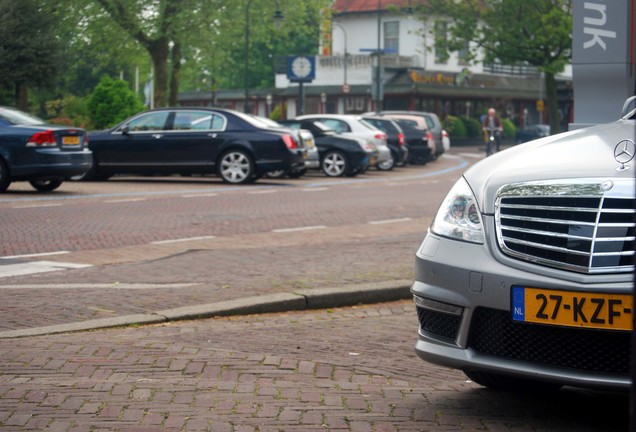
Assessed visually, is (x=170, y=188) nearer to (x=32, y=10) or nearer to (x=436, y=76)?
(x=32, y=10)

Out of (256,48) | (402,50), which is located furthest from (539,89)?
(256,48)

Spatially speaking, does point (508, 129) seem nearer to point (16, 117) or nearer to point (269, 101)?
point (269, 101)

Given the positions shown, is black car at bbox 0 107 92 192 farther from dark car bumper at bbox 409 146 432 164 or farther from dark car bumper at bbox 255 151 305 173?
dark car bumper at bbox 409 146 432 164

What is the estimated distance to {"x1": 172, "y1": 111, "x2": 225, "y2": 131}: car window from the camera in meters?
23.4

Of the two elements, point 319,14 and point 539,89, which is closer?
point 319,14

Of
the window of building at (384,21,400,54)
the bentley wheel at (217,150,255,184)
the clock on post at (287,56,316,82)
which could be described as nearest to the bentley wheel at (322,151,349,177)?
the bentley wheel at (217,150,255,184)

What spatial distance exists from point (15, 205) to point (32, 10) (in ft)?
47.9

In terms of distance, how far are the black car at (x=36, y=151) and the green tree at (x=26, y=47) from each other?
9845 millimetres

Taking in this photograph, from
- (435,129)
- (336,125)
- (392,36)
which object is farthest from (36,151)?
(392,36)

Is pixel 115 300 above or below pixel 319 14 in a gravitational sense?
below

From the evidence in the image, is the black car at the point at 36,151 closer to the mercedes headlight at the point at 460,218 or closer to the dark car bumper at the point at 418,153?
the mercedes headlight at the point at 460,218

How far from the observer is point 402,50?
7694 centimetres

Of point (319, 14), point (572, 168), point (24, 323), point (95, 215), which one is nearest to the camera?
point (572, 168)

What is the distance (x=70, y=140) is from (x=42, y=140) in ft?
1.99
